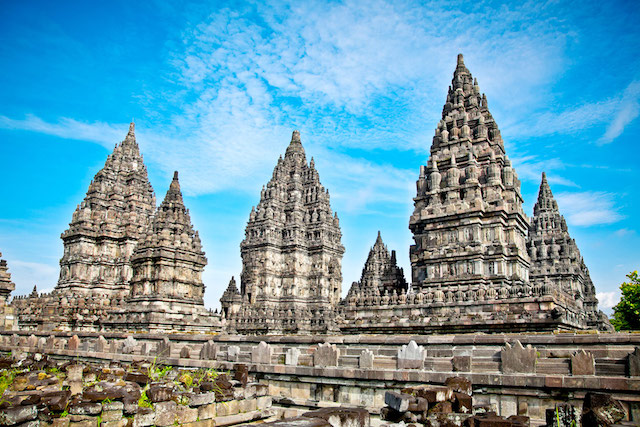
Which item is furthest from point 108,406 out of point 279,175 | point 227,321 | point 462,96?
point 279,175

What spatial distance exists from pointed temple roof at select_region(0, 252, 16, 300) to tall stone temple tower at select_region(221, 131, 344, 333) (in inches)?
1026

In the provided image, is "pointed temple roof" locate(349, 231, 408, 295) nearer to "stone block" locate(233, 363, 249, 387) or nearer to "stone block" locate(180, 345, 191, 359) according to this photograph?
"stone block" locate(180, 345, 191, 359)

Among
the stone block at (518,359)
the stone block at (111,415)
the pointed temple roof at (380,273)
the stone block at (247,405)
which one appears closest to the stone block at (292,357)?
the stone block at (247,405)

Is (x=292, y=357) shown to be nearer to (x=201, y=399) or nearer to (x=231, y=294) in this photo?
(x=201, y=399)

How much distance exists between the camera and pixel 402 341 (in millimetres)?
14477

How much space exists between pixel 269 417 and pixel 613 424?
25.3 feet

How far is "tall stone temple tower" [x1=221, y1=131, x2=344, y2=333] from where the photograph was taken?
196ft

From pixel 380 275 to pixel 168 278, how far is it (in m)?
18.5

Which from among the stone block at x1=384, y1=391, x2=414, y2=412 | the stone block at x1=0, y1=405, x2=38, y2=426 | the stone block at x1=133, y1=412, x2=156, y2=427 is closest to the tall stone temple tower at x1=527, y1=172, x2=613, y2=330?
the stone block at x1=384, y1=391, x2=414, y2=412

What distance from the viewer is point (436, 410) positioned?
8898 millimetres

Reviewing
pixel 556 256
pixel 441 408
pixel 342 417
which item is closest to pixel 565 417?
pixel 441 408

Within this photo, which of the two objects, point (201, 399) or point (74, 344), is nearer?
point (201, 399)

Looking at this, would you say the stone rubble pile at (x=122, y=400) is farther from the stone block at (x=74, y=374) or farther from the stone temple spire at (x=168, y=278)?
the stone temple spire at (x=168, y=278)

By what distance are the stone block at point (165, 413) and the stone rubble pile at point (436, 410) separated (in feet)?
13.7
